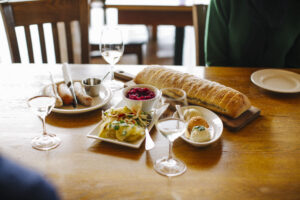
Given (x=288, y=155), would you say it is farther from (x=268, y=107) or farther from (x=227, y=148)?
(x=268, y=107)

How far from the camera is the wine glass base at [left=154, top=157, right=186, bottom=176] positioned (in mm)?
823

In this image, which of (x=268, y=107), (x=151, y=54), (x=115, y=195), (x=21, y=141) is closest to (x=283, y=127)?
(x=268, y=107)

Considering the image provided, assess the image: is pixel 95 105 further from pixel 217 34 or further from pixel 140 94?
pixel 217 34

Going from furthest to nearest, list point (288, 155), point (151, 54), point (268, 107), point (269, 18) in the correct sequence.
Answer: point (151, 54) < point (269, 18) < point (268, 107) < point (288, 155)

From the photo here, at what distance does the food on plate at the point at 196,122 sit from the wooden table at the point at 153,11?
2143 mm

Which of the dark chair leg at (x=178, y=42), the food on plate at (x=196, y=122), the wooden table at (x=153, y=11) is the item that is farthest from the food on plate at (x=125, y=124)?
the dark chair leg at (x=178, y=42)

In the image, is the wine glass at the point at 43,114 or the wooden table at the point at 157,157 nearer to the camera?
the wooden table at the point at 157,157

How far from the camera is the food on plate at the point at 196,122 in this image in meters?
0.98

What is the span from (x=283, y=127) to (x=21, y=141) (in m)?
0.94

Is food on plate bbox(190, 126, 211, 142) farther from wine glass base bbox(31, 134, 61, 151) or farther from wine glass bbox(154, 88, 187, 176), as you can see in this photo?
wine glass base bbox(31, 134, 61, 151)

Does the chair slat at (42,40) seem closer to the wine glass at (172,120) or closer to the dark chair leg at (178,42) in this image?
the wine glass at (172,120)

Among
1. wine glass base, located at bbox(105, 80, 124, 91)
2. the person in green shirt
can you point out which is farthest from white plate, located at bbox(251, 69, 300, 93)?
wine glass base, located at bbox(105, 80, 124, 91)

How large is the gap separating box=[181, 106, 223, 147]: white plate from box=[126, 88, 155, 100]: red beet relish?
0.51ft

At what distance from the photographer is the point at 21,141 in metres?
0.95
